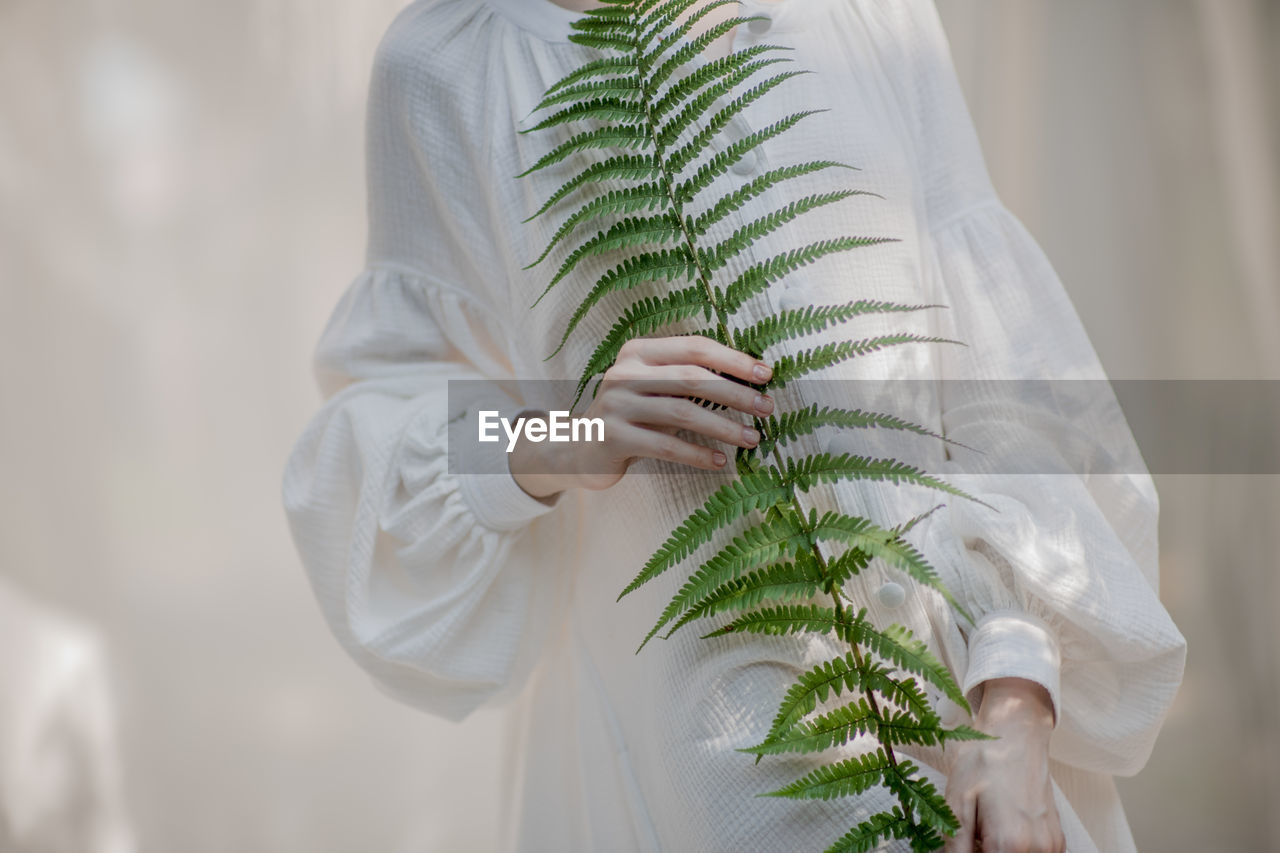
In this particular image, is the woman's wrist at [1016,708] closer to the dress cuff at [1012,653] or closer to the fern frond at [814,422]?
the dress cuff at [1012,653]

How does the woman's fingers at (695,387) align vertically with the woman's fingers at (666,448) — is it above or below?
above

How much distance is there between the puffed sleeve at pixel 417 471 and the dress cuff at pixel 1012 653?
327 mm

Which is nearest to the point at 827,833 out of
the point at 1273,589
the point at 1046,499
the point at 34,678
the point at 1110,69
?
→ the point at 1046,499

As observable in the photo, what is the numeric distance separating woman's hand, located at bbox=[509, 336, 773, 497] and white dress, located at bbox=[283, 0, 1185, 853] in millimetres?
59

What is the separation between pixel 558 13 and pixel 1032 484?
50 centimetres

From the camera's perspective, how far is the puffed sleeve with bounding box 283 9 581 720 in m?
0.79

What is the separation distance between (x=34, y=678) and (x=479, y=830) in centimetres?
69

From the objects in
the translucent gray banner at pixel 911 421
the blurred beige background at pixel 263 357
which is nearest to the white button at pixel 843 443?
the translucent gray banner at pixel 911 421

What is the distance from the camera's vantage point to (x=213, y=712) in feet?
4.99

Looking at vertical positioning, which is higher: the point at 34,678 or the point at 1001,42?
the point at 1001,42

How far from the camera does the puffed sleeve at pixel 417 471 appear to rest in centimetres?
79

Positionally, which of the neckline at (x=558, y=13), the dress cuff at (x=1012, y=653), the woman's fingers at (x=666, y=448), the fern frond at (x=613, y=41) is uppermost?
the neckline at (x=558, y=13)

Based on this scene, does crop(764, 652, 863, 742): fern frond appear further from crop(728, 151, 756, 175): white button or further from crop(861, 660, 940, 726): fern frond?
crop(728, 151, 756, 175): white button

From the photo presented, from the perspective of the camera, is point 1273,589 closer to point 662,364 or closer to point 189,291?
point 662,364
